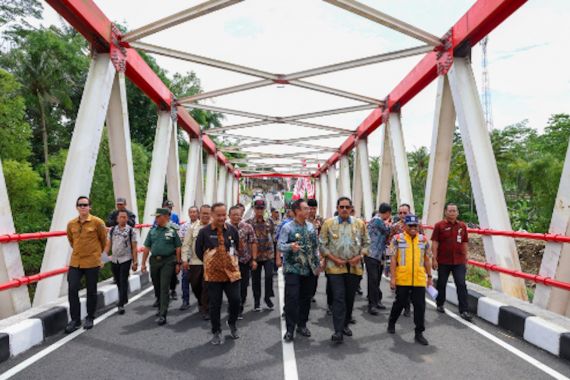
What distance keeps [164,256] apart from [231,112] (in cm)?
835

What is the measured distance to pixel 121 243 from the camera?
5.84m

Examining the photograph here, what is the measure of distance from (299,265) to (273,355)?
42.6 inches

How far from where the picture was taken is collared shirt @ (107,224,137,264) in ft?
19.1

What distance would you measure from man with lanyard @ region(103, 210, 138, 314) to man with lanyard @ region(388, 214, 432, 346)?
12.0ft

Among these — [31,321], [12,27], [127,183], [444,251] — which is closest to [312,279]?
[444,251]

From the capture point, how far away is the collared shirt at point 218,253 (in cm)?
461

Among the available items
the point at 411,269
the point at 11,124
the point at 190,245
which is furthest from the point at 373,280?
the point at 11,124

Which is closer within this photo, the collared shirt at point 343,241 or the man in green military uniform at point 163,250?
the collared shirt at point 343,241

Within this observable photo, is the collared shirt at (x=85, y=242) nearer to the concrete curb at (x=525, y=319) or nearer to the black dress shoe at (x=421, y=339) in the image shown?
the black dress shoe at (x=421, y=339)

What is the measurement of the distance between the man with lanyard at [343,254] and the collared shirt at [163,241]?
2.14m

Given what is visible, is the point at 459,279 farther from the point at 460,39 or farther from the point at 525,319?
the point at 460,39

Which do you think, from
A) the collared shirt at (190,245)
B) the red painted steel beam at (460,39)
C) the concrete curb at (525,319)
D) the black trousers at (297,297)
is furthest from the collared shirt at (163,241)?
the red painted steel beam at (460,39)

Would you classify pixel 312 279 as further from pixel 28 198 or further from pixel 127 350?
pixel 28 198

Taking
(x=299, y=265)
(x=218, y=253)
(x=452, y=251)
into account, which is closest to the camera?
(x=218, y=253)
